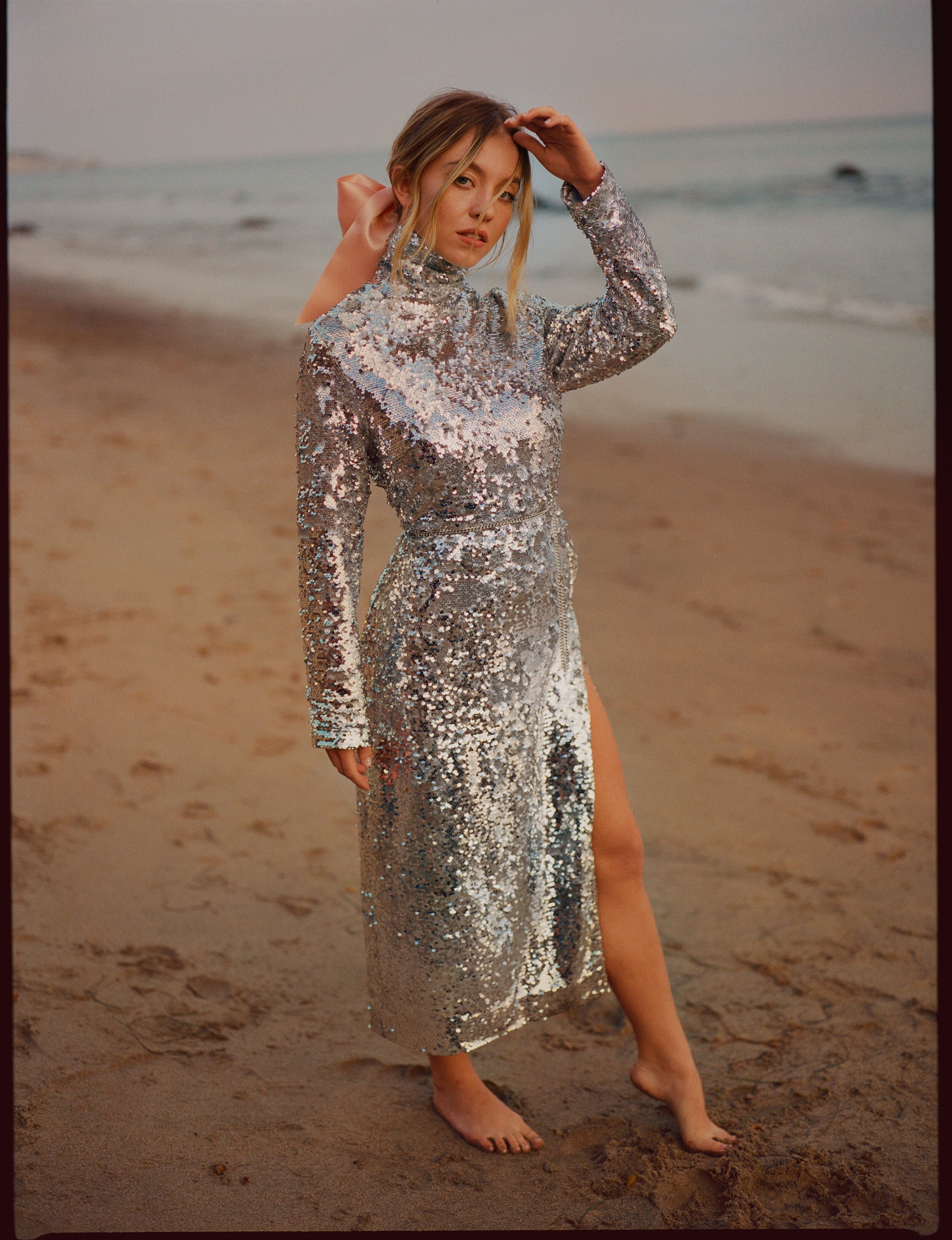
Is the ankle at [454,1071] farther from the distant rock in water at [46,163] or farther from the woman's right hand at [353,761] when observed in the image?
the distant rock in water at [46,163]

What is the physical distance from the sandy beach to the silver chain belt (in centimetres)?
101

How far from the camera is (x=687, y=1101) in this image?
2330 mm

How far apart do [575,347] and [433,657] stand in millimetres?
597

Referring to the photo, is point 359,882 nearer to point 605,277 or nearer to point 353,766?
point 353,766

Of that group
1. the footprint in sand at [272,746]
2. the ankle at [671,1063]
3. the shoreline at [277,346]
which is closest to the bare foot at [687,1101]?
the ankle at [671,1063]

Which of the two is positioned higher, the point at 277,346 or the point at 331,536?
the point at 277,346

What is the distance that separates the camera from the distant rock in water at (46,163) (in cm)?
1528

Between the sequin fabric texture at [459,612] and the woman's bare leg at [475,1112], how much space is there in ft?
0.67

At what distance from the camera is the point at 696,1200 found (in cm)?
216

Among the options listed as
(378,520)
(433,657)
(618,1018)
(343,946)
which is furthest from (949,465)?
(378,520)

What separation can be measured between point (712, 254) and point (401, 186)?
12817mm

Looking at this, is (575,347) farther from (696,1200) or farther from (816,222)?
(816,222)

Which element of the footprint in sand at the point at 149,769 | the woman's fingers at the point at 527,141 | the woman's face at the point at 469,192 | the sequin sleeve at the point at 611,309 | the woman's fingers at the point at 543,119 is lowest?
the footprint in sand at the point at 149,769

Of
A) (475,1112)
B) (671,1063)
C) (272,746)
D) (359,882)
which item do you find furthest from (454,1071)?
(272,746)
